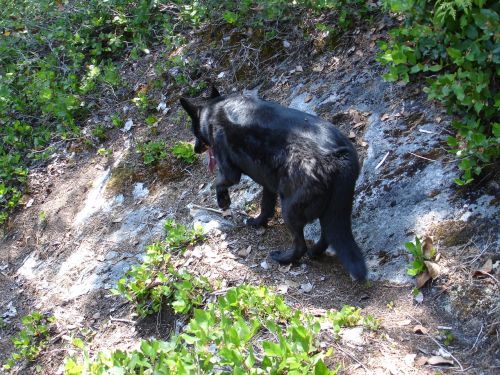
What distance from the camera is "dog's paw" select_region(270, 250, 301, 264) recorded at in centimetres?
470

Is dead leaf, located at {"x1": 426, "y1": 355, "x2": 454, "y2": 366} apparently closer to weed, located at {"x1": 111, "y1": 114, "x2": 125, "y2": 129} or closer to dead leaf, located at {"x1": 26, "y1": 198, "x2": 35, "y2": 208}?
weed, located at {"x1": 111, "y1": 114, "x2": 125, "y2": 129}

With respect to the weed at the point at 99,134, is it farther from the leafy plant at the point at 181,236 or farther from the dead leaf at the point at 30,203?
the leafy plant at the point at 181,236

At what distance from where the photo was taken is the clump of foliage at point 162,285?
4.17 m

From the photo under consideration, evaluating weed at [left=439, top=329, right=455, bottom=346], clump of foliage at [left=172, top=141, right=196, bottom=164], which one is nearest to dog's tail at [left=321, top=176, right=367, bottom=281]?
weed at [left=439, top=329, right=455, bottom=346]

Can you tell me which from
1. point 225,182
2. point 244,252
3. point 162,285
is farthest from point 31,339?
point 225,182

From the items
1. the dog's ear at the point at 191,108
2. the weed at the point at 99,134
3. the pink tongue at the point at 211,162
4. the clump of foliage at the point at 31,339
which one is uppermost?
the dog's ear at the point at 191,108

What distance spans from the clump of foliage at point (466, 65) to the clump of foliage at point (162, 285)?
232cm

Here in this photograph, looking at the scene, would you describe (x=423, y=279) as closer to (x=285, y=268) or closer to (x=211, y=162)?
(x=285, y=268)

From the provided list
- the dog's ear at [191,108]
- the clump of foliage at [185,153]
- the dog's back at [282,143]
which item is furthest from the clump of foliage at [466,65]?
the clump of foliage at [185,153]

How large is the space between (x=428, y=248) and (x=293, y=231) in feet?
3.80

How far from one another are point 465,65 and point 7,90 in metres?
6.76

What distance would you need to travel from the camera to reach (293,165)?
4355mm

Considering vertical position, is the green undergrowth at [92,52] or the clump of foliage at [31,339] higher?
the green undergrowth at [92,52]

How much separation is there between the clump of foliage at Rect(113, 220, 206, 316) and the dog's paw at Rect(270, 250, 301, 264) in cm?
78
